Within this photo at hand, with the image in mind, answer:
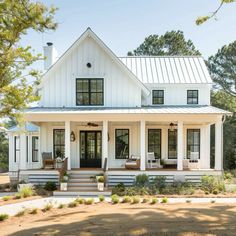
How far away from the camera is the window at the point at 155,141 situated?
21.2 metres

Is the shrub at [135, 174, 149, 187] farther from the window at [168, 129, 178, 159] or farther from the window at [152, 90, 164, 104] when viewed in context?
the window at [152, 90, 164, 104]

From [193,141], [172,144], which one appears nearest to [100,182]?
[172,144]

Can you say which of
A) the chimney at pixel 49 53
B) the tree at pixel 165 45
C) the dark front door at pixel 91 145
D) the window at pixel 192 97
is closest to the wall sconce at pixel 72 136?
the dark front door at pixel 91 145

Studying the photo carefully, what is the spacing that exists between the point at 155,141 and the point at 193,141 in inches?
90.0

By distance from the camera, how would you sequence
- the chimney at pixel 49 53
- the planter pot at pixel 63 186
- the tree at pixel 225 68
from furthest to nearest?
the tree at pixel 225 68, the chimney at pixel 49 53, the planter pot at pixel 63 186

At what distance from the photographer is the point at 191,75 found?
22906mm


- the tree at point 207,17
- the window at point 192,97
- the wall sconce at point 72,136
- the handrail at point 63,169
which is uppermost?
the tree at point 207,17

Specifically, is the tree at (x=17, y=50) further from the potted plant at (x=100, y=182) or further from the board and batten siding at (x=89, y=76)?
the board and batten siding at (x=89, y=76)

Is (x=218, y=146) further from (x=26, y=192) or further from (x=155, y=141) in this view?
(x=26, y=192)

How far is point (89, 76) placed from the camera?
20297mm

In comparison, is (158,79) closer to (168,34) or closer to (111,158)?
(111,158)

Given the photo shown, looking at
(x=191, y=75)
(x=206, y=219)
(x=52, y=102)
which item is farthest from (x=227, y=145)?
(x=206, y=219)

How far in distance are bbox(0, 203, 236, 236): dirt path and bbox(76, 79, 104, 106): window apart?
10.3 metres

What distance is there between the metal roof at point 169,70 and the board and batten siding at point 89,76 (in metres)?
2.67
